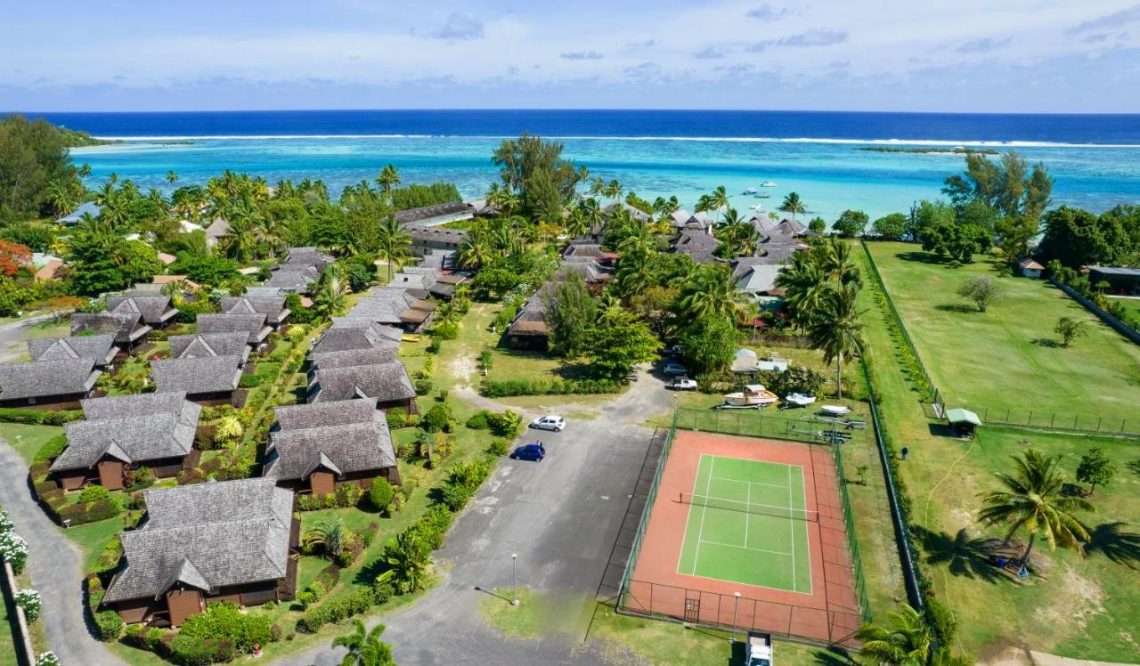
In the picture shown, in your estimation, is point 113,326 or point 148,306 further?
point 148,306

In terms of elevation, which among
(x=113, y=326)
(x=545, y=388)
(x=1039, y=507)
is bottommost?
(x=545, y=388)

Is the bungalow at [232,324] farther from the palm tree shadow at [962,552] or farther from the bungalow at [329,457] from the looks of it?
the palm tree shadow at [962,552]

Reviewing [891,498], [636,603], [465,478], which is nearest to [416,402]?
[465,478]

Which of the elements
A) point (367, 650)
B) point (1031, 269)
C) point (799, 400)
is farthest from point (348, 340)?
point (1031, 269)

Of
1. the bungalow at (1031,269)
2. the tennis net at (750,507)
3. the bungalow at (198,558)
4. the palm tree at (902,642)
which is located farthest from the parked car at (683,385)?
the bungalow at (1031,269)

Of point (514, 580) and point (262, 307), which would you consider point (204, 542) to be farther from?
point (262, 307)
